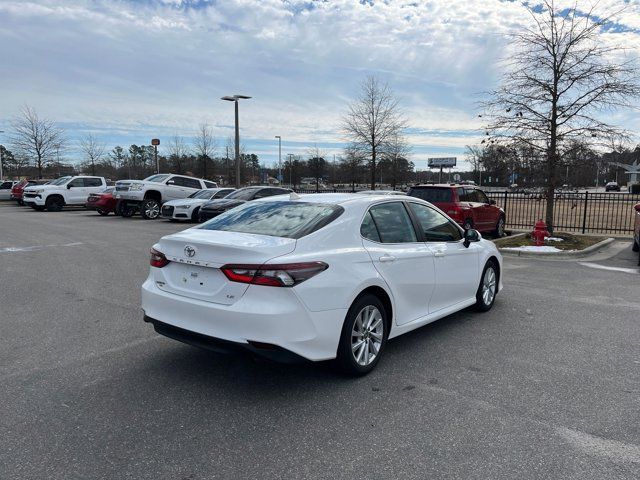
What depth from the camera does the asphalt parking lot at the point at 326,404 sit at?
2.89 meters

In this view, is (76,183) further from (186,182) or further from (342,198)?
(342,198)

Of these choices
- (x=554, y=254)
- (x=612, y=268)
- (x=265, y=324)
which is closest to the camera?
(x=265, y=324)

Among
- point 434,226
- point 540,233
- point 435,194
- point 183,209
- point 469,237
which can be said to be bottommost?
point 540,233

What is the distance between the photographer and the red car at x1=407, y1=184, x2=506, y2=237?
41.8 feet

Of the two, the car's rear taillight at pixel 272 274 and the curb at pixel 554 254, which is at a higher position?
the car's rear taillight at pixel 272 274

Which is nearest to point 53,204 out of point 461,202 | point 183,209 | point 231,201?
point 183,209

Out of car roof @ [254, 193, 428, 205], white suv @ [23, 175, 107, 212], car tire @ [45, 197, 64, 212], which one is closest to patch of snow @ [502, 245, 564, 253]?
car roof @ [254, 193, 428, 205]

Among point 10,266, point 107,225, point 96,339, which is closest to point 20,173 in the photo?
point 107,225

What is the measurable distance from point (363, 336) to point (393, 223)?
3.99ft

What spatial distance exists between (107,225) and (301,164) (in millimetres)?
57161

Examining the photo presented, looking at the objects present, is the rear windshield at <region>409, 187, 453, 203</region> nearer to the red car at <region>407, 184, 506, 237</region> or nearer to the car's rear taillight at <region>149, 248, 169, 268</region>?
the red car at <region>407, 184, 506, 237</region>

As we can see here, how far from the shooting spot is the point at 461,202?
1291cm

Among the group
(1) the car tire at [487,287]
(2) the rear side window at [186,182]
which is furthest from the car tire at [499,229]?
(2) the rear side window at [186,182]

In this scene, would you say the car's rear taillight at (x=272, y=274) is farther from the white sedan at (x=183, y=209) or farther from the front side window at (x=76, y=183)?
the front side window at (x=76, y=183)
